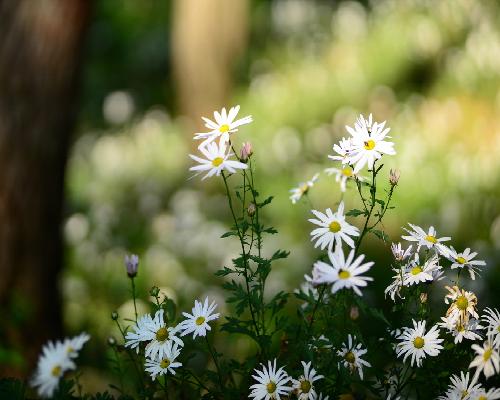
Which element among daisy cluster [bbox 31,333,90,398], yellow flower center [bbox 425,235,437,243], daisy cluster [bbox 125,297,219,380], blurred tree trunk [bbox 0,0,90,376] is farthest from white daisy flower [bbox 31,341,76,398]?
yellow flower center [bbox 425,235,437,243]

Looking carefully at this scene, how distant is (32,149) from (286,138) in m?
3.71

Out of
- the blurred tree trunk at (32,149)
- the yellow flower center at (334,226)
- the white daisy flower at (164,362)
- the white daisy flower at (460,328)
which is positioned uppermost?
the blurred tree trunk at (32,149)

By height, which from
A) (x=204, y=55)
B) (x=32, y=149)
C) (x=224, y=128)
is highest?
(x=204, y=55)

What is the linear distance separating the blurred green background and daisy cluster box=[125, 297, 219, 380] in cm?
197

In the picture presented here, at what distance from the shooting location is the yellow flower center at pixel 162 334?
1740mm

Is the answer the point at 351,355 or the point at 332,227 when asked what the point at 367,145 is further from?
the point at 351,355

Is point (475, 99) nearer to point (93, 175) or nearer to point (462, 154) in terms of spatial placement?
point (462, 154)

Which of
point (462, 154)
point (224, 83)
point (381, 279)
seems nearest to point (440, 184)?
point (462, 154)

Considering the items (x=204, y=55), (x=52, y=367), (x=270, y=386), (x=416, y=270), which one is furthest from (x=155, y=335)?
(x=204, y=55)

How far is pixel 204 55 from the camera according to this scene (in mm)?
7332

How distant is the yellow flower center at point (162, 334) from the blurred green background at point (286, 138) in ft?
6.67

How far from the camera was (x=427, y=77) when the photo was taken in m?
7.39

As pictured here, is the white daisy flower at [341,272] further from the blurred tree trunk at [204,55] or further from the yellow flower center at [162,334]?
the blurred tree trunk at [204,55]

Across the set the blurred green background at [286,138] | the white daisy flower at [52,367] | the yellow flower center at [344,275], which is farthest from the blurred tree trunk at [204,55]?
the yellow flower center at [344,275]
